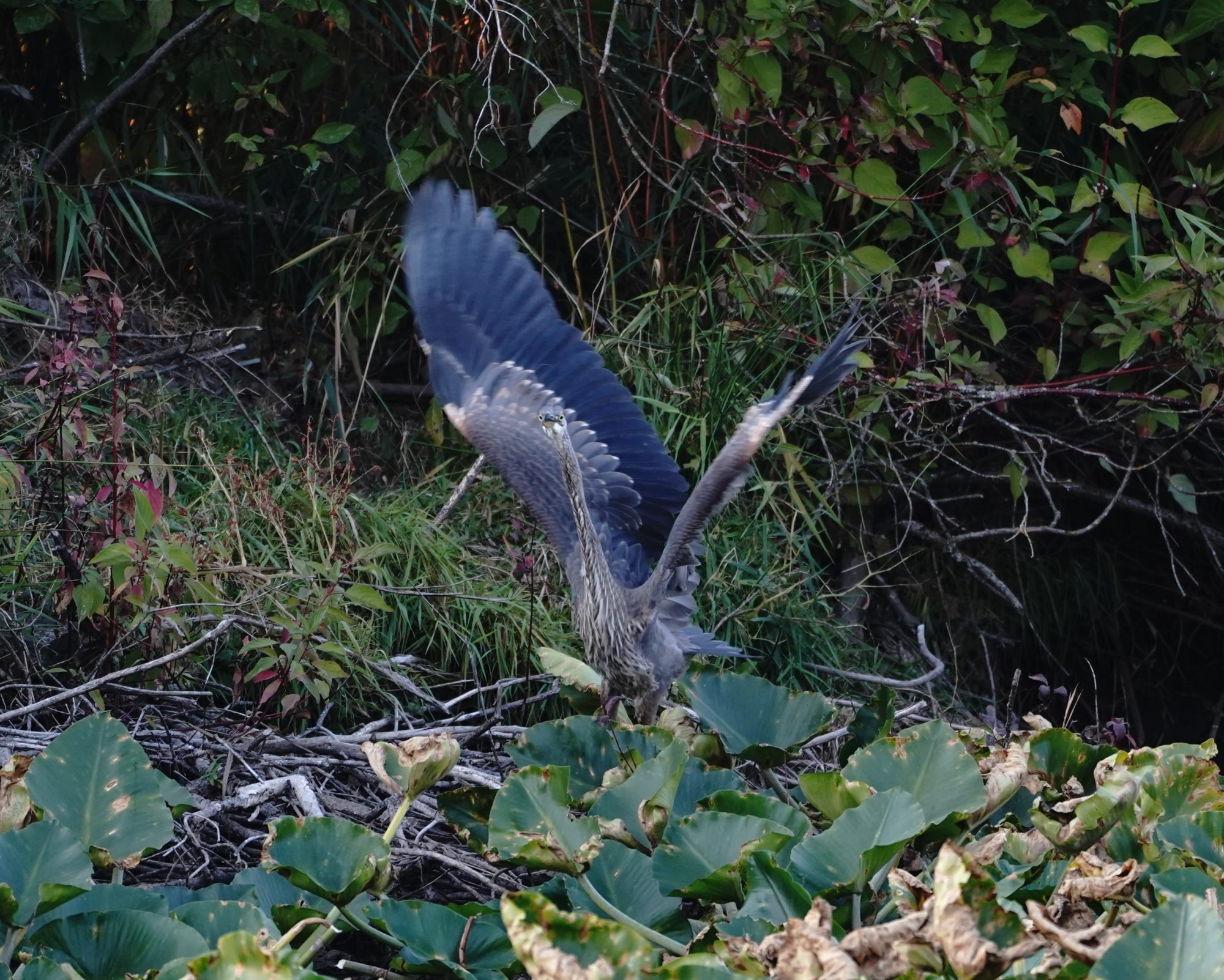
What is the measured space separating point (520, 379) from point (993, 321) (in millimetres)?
1437

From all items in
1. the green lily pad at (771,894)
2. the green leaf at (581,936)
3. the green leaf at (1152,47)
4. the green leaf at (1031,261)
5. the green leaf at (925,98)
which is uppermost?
the green leaf at (1152,47)

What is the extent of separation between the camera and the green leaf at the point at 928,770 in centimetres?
183

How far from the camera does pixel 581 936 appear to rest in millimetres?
1366

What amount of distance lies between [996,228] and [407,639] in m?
2.04

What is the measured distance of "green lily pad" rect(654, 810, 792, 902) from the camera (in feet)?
5.63

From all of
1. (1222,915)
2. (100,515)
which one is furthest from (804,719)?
(100,515)

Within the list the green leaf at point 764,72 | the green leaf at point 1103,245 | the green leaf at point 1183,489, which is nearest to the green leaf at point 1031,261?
the green leaf at point 1103,245

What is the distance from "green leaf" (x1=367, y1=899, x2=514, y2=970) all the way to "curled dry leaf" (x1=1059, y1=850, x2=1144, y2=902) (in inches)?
26.6

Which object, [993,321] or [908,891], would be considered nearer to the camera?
[908,891]

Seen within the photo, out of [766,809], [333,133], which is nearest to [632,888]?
[766,809]

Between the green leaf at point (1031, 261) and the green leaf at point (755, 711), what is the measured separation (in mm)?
2107

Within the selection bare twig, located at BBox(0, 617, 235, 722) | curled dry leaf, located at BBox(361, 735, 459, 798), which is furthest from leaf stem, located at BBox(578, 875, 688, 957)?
bare twig, located at BBox(0, 617, 235, 722)

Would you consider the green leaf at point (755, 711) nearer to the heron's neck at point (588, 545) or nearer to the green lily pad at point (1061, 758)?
the green lily pad at point (1061, 758)

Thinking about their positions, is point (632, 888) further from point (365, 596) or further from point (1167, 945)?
point (365, 596)
